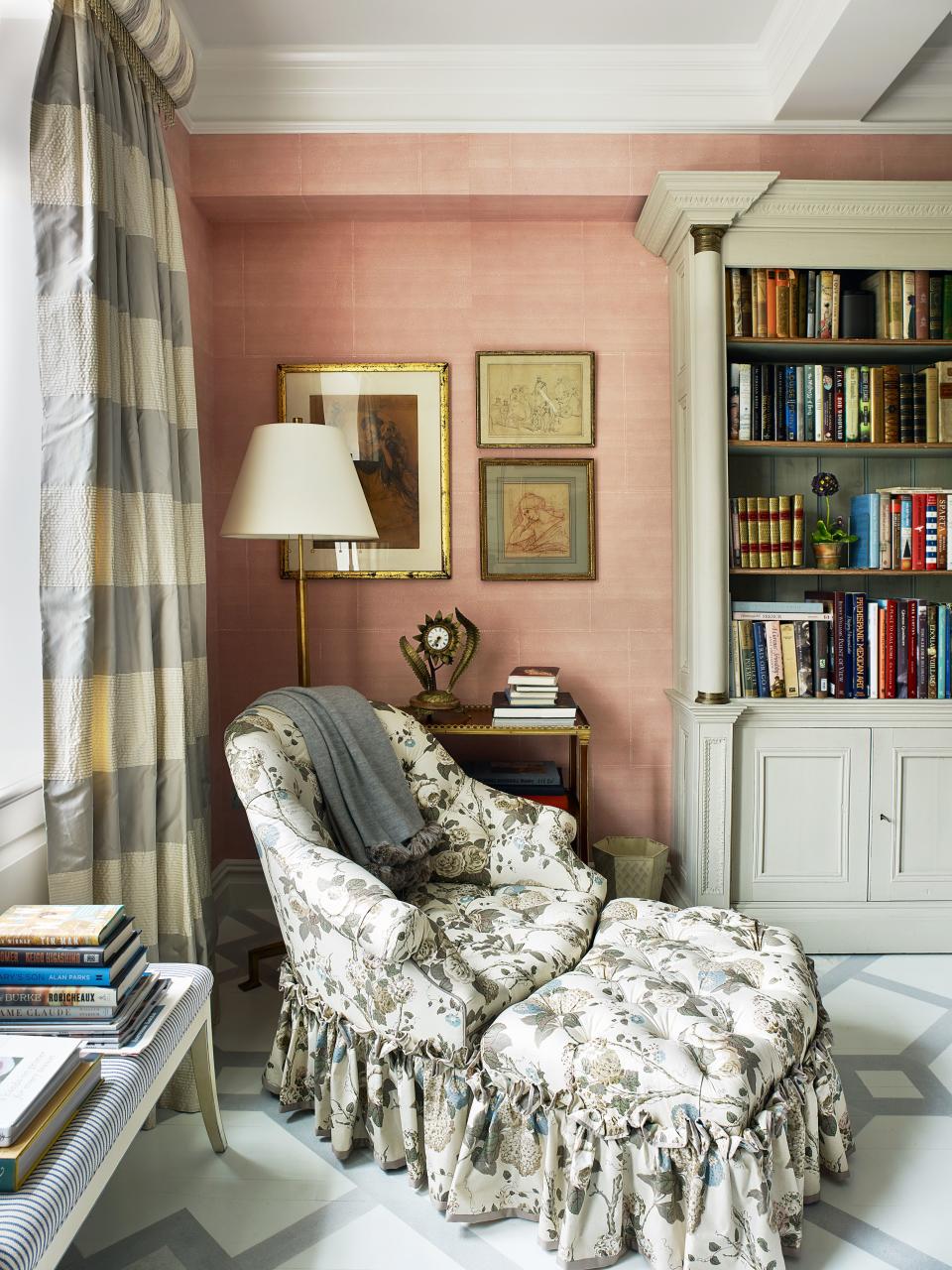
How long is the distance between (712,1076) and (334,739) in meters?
1.25

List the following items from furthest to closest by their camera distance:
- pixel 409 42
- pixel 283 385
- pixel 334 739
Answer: pixel 283 385 → pixel 409 42 → pixel 334 739

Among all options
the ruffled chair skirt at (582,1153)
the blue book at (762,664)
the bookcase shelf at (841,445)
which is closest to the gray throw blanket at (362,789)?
the ruffled chair skirt at (582,1153)

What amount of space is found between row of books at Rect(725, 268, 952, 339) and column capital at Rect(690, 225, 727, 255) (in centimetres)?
12

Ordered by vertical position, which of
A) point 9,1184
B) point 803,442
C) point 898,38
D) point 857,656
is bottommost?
point 9,1184

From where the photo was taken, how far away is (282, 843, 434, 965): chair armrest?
1652 mm

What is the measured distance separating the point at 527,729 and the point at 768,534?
1016mm

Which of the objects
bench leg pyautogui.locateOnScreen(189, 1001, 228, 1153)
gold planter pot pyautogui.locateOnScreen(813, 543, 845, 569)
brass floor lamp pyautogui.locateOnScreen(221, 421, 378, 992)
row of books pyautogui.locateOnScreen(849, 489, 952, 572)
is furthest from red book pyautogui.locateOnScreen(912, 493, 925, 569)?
bench leg pyautogui.locateOnScreen(189, 1001, 228, 1153)

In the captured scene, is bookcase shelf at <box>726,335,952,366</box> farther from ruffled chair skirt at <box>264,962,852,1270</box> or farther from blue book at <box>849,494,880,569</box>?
ruffled chair skirt at <box>264,962,852,1270</box>

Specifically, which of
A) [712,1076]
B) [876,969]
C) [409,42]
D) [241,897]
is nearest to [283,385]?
[409,42]

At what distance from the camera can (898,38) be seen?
238cm

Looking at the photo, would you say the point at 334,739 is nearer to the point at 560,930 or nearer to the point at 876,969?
the point at 560,930

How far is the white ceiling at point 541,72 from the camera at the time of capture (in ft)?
8.46

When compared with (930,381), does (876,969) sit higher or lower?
lower

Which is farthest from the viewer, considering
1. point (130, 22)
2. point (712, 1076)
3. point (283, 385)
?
point (283, 385)
